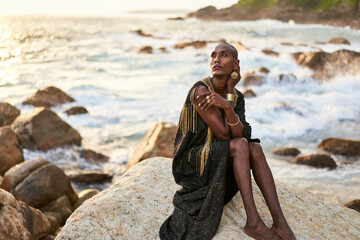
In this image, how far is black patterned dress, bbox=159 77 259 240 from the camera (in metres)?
3.62

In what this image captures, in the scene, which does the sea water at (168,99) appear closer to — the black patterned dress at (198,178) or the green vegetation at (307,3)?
the black patterned dress at (198,178)

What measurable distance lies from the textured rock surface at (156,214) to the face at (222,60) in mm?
1339

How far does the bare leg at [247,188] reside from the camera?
139 inches

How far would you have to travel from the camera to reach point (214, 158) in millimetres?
3672

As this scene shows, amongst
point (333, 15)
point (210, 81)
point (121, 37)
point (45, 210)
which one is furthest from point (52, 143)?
point (333, 15)

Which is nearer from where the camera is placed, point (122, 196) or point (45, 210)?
point (122, 196)

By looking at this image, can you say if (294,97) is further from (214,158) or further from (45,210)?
(214,158)

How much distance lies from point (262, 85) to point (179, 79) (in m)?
4.09

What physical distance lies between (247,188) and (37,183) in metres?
4.06

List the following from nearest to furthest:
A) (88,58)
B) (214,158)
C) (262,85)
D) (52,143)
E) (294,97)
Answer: (214,158) → (52,143) → (294,97) → (262,85) → (88,58)

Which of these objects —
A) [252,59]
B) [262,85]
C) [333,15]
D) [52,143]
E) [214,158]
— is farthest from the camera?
[333,15]

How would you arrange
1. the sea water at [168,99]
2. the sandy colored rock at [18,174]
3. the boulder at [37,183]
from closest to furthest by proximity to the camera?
the boulder at [37,183]
the sandy colored rock at [18,174]
the sea water at [168,99]

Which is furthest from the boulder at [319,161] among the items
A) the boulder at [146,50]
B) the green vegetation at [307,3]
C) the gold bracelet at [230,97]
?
the green vegetation at [307,3]

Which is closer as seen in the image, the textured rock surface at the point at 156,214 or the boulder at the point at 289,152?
the textured rock surface at the point at 156,214
